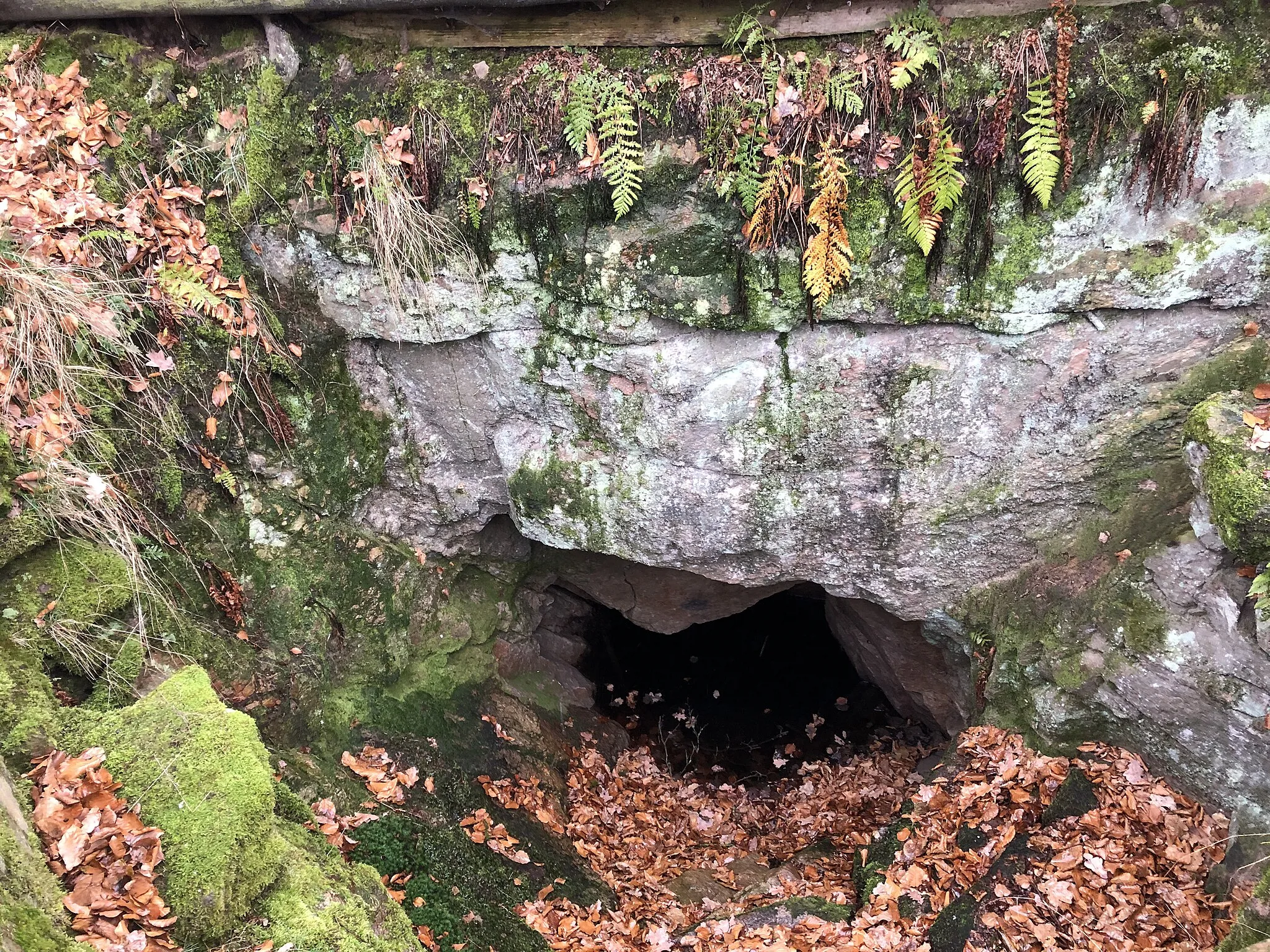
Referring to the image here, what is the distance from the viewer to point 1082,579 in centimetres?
486

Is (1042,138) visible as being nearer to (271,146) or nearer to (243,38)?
(271,146)

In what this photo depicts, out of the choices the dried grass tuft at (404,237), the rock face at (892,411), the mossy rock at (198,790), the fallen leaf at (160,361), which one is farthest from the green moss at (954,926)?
the fallen leaf at (160,361)

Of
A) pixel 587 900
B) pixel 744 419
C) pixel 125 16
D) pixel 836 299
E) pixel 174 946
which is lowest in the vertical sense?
pixel 587 900

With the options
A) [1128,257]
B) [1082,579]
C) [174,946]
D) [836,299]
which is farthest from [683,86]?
[174,946]

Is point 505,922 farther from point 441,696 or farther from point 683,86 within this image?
point 683,86

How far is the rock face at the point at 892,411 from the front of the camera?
4094 millimetres

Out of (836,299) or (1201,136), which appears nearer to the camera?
(1201,136)

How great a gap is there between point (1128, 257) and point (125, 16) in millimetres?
5946

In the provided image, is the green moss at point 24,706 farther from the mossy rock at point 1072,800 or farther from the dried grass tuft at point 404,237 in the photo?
the mossy rock at point 1072,800

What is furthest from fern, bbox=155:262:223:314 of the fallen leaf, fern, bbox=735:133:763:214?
fern, bbox=735:133:763:214

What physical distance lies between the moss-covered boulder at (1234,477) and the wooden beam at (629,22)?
2.16 metres

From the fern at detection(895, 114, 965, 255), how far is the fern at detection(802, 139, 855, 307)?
32 centimetres

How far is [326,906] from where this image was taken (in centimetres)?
318

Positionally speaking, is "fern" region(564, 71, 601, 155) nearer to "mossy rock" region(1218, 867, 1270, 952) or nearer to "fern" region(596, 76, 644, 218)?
"fern" region(596, 76, 644, 218)
